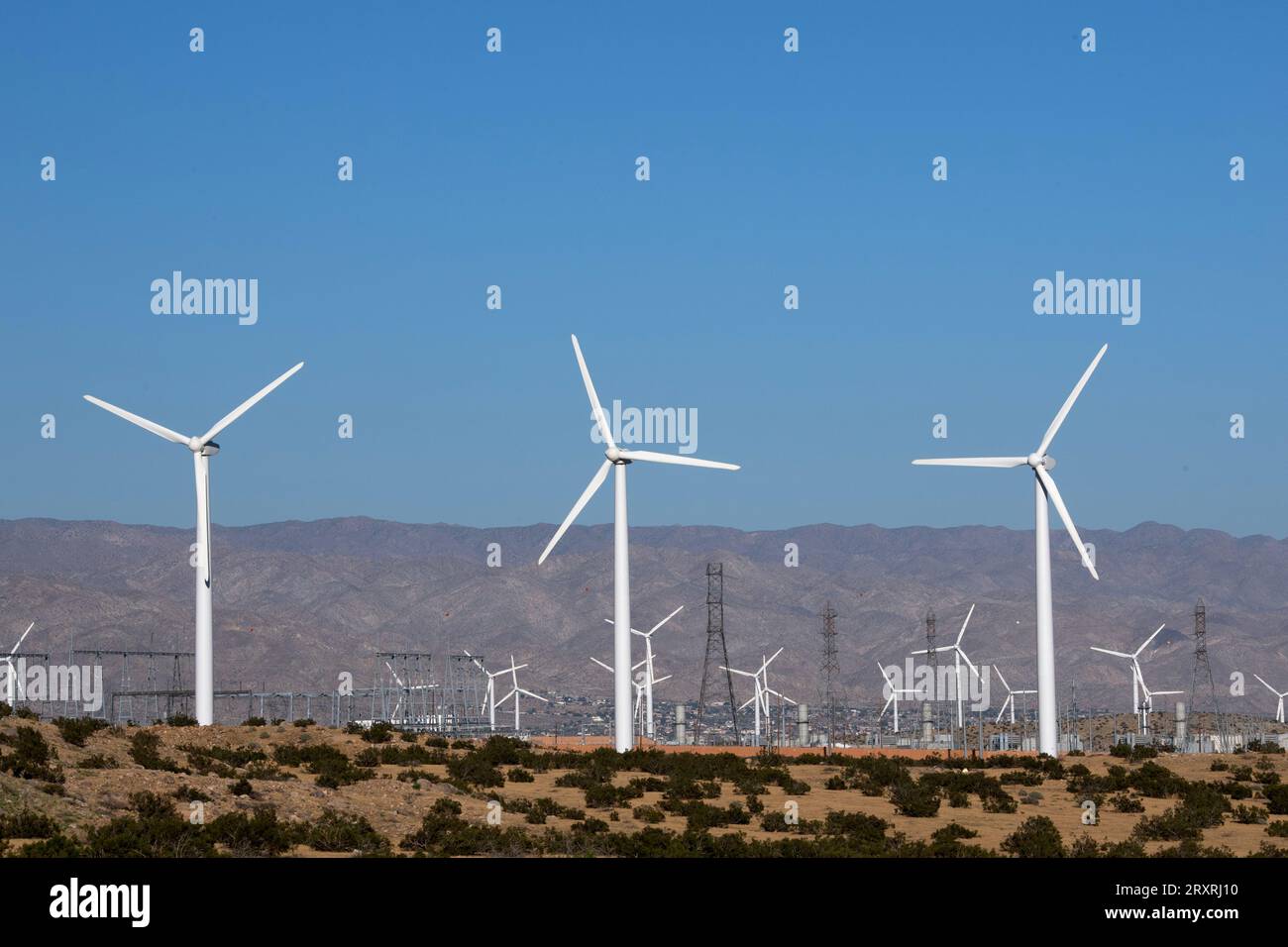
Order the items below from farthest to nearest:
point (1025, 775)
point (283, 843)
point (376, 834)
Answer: point (1025, 775)
point (376, 834)
point (283, 843)

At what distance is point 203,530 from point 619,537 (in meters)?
14.9

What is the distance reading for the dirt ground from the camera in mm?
31688

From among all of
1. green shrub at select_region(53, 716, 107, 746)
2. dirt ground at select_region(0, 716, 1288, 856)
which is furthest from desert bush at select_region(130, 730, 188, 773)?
green shrub at select_region(53, 716, 107, 746)

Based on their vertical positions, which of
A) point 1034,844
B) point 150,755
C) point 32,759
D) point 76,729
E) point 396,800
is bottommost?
point 1034,844

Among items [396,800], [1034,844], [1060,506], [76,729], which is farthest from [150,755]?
[1060,506]

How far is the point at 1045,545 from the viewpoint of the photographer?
64500mm

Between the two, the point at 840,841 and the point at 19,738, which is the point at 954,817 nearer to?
the point at 840,841

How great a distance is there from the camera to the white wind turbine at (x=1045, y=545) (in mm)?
61219

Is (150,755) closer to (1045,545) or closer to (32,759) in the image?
(32,759)

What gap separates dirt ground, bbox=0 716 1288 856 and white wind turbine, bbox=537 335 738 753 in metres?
9.11

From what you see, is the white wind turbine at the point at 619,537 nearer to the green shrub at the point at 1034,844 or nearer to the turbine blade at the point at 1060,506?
the turbine blade at the point at 1060,506
